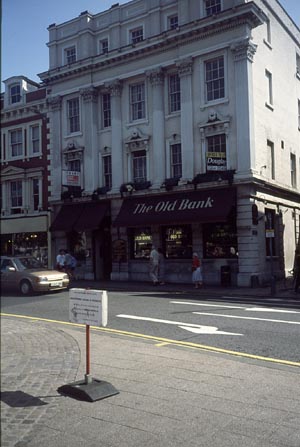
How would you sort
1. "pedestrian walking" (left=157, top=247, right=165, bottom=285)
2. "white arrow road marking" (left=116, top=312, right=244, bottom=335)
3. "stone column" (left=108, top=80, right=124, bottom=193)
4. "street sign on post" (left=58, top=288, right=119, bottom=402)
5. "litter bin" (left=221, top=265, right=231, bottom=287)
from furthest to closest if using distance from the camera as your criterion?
"stone column" (left=108, top=80, right=124, bottom=193)
"pedestrian walking" (left=157, top=247, right=165, bottom=285)
"litter bin" (left=221, top=265, right=231, bottom=287)
"white arrow road marking" (left=116, top=312, right=244, bottom=335)
"street sign on post" (left=58, top=288, right=119, bottom=402)

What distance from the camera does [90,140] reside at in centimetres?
2659

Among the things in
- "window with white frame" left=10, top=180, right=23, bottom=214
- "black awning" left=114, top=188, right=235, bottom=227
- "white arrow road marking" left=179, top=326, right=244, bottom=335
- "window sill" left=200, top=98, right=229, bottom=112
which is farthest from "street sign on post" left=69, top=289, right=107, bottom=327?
"window sill" left=200, top=98, right=229, bottom=112

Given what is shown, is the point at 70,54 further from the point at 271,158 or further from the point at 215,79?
the point at 271,158

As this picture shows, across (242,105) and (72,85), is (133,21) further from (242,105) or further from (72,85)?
(242,105)

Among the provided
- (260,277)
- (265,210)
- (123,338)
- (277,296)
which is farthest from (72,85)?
(123,338)

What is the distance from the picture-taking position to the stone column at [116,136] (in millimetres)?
25859

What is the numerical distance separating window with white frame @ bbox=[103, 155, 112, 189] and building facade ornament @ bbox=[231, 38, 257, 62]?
9247 millimetres

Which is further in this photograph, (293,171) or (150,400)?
(293,171)

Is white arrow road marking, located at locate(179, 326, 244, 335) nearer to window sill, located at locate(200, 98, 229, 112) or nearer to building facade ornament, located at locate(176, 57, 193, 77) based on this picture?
window sill, located at locate(200, 98, 229, 112)

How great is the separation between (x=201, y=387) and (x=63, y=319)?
6.39 meters

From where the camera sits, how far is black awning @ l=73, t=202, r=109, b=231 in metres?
24.5

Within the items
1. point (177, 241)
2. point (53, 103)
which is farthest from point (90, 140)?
point (53, 103)

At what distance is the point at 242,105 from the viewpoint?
21828mm

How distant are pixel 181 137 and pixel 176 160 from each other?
129cm
